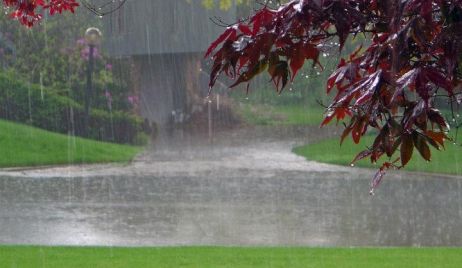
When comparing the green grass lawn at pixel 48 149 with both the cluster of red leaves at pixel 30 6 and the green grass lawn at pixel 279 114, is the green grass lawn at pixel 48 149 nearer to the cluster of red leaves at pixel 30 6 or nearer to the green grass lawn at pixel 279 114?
the green grass lawn at pixel 279 114

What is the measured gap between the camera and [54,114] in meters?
20.7

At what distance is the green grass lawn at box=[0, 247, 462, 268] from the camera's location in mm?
7234

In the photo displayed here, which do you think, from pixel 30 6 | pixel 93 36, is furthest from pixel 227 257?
pixel 93 36

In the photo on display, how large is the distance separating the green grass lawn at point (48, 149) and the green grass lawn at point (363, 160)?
4.08m

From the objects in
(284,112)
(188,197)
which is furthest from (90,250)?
(284,112)

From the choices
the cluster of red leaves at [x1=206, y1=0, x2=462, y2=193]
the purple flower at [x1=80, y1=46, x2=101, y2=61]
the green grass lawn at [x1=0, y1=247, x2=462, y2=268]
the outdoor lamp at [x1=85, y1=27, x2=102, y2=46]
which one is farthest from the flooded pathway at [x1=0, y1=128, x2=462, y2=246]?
the cluster of red leaves at [x1=206, y1=0, x2=462, y2=193]

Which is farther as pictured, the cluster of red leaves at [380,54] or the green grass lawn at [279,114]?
the green grass lawn at [279,114]

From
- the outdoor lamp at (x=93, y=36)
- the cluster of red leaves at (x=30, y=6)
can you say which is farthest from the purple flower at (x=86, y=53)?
the cluster of red leaves at (x=30, y=6)

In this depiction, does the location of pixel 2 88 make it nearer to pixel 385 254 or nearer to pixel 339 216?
pixel 339 216

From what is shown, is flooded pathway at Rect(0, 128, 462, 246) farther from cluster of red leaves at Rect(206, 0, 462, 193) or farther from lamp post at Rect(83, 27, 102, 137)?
cluster of red leaves at Rect(206, 0, 462, 193)

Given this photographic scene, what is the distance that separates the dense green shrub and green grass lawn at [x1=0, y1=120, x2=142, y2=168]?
2.90 feet

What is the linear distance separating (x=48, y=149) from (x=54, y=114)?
3255 mm

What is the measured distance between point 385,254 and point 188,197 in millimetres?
4943

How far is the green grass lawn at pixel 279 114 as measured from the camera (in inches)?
992
